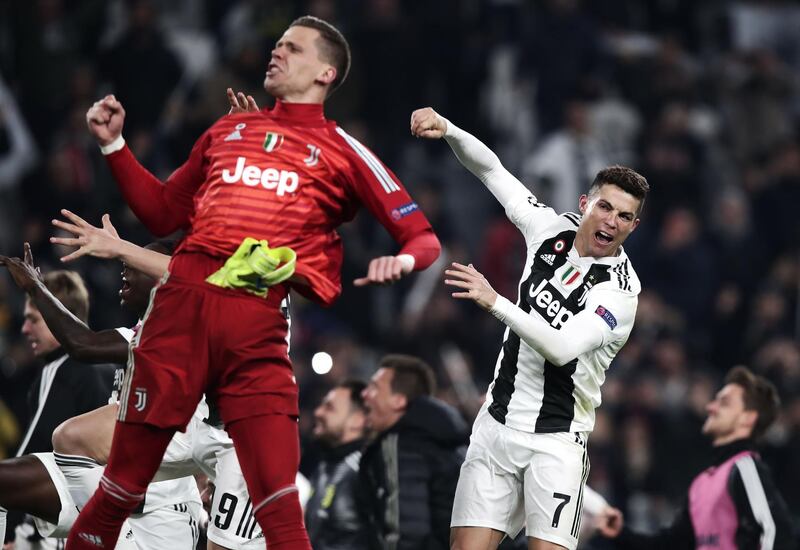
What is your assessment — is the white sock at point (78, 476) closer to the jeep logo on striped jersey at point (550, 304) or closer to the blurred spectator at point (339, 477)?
the jeep logo on striped jersey at point (550, 304)

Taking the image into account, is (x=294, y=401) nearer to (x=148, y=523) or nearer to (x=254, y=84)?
(x=148, y=523)

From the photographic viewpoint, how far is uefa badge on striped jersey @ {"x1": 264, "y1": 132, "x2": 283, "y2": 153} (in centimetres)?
523

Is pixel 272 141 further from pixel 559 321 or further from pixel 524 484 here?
pixel 524 484

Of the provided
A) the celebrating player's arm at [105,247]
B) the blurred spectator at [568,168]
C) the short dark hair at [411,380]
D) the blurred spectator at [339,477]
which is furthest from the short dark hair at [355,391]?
the blurred spectator at [568,168]

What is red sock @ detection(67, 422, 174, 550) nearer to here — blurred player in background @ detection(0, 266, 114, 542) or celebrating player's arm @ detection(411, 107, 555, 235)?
blurred player in background @ detection(0, 266, 114, 542)

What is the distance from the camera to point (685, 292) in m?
14.4

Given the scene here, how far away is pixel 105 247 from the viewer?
523 cm

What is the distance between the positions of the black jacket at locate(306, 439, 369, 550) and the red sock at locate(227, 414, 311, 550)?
3298 millimetres

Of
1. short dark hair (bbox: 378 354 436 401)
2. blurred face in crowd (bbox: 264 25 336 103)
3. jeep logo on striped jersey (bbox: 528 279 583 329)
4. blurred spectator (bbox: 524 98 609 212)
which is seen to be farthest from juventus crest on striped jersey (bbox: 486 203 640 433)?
blurred spectator (bbox: 524 98 609 212)

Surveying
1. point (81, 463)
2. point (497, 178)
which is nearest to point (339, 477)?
point (81, 463)

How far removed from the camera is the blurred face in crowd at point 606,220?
6297 mm

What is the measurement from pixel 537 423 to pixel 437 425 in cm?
169

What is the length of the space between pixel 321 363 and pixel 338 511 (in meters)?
3.72

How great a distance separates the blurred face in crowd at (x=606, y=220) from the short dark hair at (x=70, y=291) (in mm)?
2641
